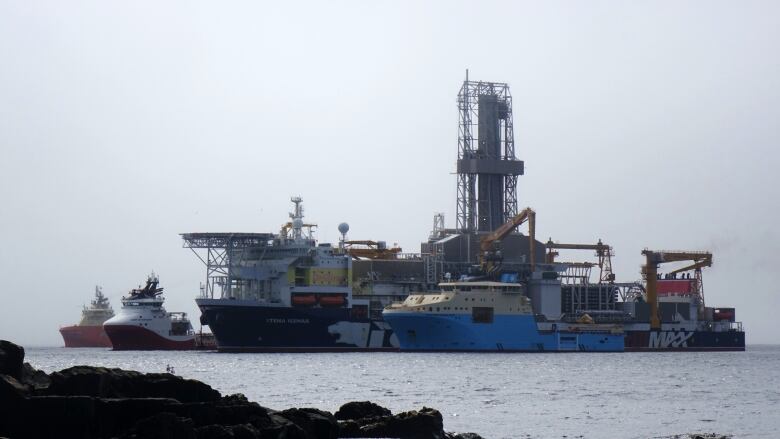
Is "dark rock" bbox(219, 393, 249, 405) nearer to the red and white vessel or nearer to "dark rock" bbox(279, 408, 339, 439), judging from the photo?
"dark rock" bbox(279, 408, 339, 439)

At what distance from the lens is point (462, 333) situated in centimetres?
9781

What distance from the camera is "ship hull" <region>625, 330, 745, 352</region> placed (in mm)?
113625

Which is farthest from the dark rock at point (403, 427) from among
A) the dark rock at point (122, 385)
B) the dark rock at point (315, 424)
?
the dark rock at point (122, 385)

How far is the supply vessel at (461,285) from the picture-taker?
330ft

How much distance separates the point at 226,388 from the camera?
56.8m

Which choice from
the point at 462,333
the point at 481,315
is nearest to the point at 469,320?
the point at 462,333

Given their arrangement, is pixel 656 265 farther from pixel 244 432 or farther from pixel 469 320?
pixel 244 432

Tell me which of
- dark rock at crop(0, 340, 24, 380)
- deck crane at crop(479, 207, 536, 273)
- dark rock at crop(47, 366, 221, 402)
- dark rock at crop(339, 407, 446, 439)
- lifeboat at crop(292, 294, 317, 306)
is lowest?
dark rock at crop(339, 407, 446, 439)

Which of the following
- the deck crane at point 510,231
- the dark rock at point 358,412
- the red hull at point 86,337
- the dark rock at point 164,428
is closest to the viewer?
the dark rock at point 164,428

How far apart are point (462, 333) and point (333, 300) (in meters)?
11.0

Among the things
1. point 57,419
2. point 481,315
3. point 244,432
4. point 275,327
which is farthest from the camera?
point 275,327

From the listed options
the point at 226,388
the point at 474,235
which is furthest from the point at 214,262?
the point at 226,388

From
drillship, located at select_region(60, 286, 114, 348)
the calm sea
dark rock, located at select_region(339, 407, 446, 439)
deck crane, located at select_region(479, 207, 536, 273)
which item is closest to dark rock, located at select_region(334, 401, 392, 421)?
dark rock, located at select_region(339, 407, 446, 439)

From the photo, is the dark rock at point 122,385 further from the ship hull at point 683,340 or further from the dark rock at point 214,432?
the ship hull at point 683,340
